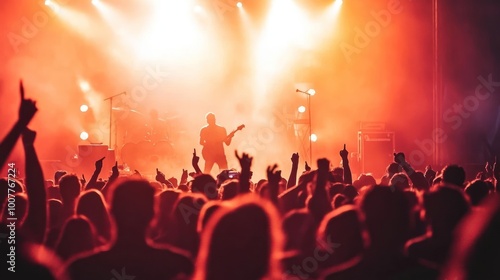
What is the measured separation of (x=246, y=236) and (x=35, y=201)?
5.91 feet

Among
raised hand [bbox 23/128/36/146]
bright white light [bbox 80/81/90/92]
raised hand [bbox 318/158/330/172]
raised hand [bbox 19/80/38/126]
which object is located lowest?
raised hand [bbox 318/158/330/172]

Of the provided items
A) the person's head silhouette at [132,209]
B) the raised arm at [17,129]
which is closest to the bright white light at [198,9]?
the raised arm at [17,129]

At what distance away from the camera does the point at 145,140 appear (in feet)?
59.3

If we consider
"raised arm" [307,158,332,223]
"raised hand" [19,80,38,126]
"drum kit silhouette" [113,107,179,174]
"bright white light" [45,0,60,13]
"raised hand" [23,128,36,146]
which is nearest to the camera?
"raised hand" [19,80,38,126]

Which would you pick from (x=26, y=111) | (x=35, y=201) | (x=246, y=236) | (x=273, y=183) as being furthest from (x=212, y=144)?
(x=246, y=236)

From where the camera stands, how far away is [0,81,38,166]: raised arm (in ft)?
9.50

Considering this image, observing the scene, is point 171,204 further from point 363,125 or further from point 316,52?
point 316,52

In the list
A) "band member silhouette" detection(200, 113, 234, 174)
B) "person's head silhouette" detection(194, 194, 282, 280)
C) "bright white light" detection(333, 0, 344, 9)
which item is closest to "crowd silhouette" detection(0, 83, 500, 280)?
"person's head silhouette" detection(194, 194, 282, 280)

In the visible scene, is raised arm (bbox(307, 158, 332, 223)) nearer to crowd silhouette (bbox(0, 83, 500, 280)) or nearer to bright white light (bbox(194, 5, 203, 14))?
crowd silhouette (bbox(0, 83, 500, 280))

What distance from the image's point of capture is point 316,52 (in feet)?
66.9

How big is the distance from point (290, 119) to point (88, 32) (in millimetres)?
6983

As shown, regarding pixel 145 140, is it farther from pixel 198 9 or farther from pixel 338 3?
pixel 338 3

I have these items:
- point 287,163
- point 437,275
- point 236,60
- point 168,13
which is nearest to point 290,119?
point 287,163

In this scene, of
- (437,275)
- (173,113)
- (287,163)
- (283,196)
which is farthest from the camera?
(173,113)
